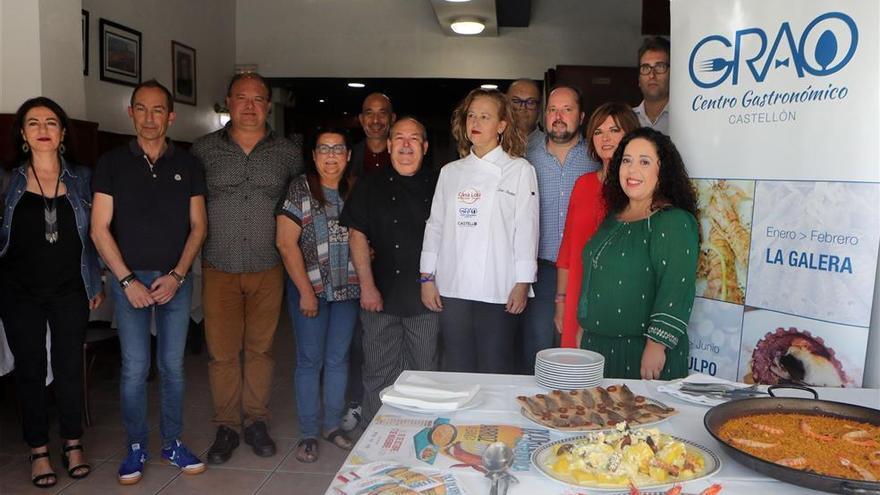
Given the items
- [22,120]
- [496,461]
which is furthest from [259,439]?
[496,461]

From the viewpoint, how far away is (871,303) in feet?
7.04

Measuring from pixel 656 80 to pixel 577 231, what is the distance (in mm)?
882

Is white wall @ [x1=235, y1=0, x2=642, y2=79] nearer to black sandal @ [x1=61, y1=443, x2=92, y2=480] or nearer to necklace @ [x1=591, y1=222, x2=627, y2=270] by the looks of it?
black sandal @ [x1=61, y1=443, x2=92, y2=480]

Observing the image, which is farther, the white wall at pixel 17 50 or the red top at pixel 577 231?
the white wall at pixel 17 50

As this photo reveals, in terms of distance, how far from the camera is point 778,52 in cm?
233

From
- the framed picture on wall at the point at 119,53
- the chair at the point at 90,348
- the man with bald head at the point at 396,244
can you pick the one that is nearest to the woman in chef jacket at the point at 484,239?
the man with bald head at the point at 396,244

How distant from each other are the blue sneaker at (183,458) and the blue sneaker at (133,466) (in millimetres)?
104

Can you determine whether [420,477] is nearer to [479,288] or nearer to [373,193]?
[479,288]

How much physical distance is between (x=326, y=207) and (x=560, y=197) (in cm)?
98

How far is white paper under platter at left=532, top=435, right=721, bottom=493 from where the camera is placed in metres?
1.16

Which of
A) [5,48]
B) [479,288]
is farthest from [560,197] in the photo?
[5,48]

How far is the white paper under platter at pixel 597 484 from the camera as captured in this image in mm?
1156

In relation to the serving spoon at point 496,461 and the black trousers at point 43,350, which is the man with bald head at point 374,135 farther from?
the serving spoon at point 496,461

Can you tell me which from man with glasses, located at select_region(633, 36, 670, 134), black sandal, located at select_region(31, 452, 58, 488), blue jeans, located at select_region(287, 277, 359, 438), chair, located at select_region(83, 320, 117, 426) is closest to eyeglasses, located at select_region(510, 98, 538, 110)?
man with glasses, located at select_region(633, 36, 670, 134)
